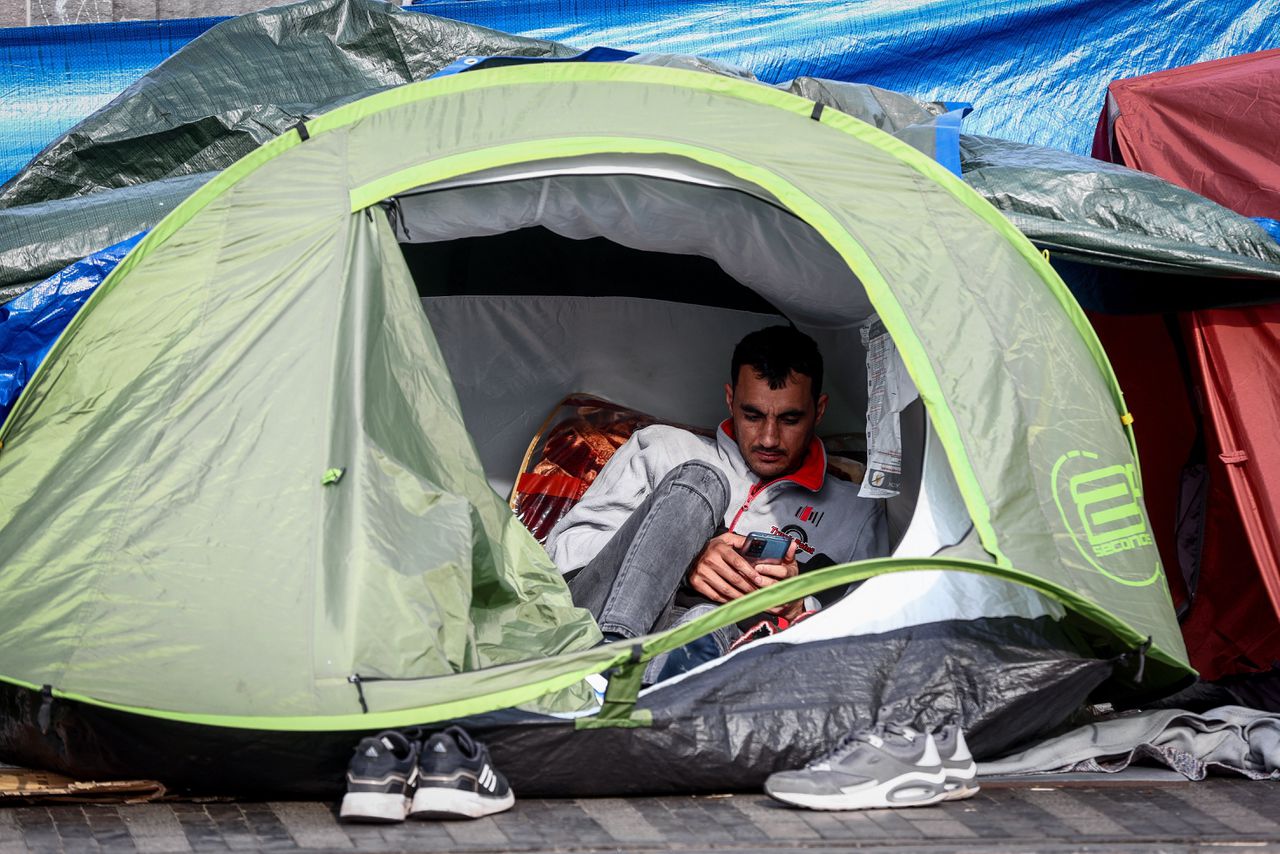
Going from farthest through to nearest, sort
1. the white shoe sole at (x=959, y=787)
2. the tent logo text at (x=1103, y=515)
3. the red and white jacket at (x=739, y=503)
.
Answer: the red and white jacket at (x=739, y=503)
the tent logo text at (x=1103, y=515)
the white shoe sole at (x=959, y=787)

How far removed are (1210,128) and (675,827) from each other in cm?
235

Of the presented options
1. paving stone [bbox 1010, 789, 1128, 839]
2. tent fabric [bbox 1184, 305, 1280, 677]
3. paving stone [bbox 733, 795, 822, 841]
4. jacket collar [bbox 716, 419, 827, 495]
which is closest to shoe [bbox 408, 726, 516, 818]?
paving stone [bbox 733, 795, 822, 841]

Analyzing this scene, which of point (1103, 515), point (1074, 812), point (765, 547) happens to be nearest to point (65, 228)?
point (765, 547)

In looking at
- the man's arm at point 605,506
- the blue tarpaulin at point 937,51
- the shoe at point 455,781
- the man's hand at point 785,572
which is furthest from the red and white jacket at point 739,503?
the blue tarpaulin at point 937,51

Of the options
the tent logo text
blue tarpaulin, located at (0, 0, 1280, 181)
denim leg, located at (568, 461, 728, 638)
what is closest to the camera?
the tent logo text

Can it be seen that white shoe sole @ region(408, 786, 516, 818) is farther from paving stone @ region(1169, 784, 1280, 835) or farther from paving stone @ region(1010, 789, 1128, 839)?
paving stone @ region(1169, 784, 1280, 835)

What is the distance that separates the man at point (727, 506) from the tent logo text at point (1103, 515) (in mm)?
676

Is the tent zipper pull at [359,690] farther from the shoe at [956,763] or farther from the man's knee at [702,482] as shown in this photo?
the man's knee at [702,482]

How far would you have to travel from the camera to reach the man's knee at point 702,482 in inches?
121

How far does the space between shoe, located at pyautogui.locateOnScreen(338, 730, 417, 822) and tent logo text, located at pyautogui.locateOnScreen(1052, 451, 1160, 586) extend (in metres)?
1.25

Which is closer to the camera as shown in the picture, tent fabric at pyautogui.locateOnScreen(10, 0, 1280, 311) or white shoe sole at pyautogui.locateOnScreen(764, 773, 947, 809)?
white shoe sole at pyautogui.locateOnScreen(764, 773, 947, 809)

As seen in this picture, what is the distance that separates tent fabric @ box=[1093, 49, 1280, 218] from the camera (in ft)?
11.1

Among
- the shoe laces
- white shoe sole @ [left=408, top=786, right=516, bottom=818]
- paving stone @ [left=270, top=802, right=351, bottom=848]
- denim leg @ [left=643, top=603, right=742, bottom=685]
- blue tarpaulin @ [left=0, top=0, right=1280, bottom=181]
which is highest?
blue tarpaulin @ [left=0, top=0, right=1280, bottom=181]

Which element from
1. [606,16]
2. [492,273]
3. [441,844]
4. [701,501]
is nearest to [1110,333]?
[701,501]
